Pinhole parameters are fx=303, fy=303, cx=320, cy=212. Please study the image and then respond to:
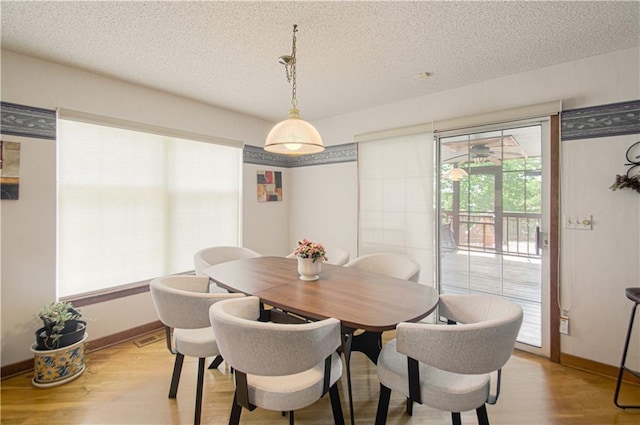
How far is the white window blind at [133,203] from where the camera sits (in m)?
2.67

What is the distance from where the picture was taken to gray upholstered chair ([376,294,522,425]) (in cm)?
127

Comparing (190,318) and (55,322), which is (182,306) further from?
(55,322)

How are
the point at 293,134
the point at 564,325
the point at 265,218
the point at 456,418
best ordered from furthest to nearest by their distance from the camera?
the point at 265,218 → the point at 564,325 → the point at 293,134 → the point at 456,418

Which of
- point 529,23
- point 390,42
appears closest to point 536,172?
point 529,23

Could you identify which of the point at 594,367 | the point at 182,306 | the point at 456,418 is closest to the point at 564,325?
the point at 594,367

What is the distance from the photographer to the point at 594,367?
7.86 ft

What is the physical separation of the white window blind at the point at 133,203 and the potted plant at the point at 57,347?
1.18 ft

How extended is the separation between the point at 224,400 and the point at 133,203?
6.88 feet

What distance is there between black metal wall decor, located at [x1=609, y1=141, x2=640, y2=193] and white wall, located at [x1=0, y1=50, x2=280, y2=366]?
165 inches

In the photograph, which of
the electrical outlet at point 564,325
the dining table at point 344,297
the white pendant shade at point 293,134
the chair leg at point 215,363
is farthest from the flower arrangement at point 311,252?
the electrical outlet at point 564,325

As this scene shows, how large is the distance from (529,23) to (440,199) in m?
1.69

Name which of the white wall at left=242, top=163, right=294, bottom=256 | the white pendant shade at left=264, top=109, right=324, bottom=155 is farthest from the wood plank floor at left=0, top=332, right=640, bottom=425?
the white wall at left=242, top=163, right=294, bottom=256

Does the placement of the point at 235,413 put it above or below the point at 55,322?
below

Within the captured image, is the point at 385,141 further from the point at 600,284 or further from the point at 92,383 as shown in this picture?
the point at 92,383
